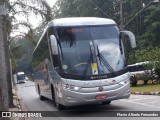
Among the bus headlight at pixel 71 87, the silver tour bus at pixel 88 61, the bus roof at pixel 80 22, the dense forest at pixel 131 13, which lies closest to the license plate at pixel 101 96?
the silver tour bus at pixel 88 61

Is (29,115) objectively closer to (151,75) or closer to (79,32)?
(79,32)

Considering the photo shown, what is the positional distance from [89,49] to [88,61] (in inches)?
18.8

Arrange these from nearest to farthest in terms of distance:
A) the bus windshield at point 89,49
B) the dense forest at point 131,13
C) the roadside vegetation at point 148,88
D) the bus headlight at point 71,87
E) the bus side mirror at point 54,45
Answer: the bus headlight at point 71,87 → the bus side mirror at point 54,45 → the bus windshield at point 89,49 → the roadside vegetation at point 148,88 → the dense forest at point 131,13

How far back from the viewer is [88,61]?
510 inches

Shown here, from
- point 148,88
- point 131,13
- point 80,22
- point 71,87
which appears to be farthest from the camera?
point 131,13

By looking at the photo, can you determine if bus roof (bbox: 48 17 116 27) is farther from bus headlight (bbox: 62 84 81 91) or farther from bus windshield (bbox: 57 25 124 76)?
bus headlight (bbox: 62 84 81 91)

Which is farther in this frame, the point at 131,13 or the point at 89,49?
the point at 131,13

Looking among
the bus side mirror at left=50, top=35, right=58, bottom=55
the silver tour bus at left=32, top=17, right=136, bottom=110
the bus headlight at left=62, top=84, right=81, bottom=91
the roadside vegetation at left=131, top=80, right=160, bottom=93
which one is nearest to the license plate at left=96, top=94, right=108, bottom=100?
the silver tour bus at left=32, top=17, right=136, bottom=110

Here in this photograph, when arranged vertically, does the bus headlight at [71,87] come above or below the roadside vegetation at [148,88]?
above

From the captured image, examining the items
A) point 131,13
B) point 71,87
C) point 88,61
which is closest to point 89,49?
point 88,61

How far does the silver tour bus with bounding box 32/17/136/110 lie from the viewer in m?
12.7

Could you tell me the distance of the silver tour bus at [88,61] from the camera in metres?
12.7

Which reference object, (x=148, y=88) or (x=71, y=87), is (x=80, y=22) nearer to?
(x=71, y=87)

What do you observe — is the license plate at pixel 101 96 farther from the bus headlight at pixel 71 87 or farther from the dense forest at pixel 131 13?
the dense forest at pixel 131 13
